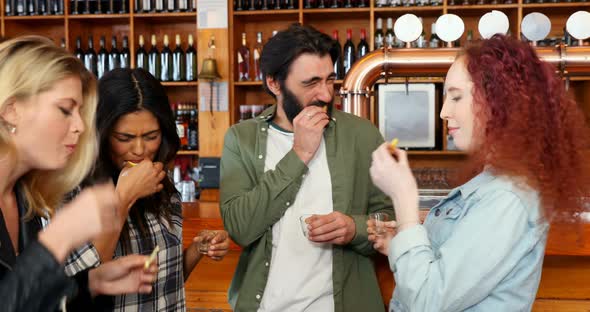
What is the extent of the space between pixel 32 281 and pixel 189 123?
4360 millimetres

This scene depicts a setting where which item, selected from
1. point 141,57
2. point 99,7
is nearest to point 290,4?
point 141,57

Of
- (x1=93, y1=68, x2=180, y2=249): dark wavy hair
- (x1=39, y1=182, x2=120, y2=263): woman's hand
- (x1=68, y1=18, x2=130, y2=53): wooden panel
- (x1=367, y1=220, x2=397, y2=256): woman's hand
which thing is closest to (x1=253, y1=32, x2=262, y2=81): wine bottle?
(x1=68, y1=18, x2=130, y2=53): wooden panel

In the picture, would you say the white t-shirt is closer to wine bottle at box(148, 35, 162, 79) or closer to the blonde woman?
the blonde woman

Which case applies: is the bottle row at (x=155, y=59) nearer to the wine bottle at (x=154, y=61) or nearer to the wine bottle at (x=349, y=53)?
the wine bottle at (x=154, y=61)

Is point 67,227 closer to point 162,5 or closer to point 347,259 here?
point 347,259

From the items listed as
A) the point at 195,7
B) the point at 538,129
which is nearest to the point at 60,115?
the point at 538,129

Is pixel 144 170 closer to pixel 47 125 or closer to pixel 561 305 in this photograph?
pixel 47 125

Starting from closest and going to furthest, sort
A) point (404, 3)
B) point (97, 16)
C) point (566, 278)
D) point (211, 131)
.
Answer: point (566, 278) → point (404, 3) → point (211, 131) → point (97, 16)

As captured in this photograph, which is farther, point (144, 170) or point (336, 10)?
point (336, 10)

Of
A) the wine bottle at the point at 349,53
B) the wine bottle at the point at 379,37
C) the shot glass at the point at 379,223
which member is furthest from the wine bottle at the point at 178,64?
the shot glass at the point at 379,223

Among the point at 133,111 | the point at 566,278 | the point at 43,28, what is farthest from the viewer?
the point at 43,28

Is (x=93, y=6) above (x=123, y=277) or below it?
above

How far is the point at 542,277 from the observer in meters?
2.36

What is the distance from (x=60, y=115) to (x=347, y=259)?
1.01m
